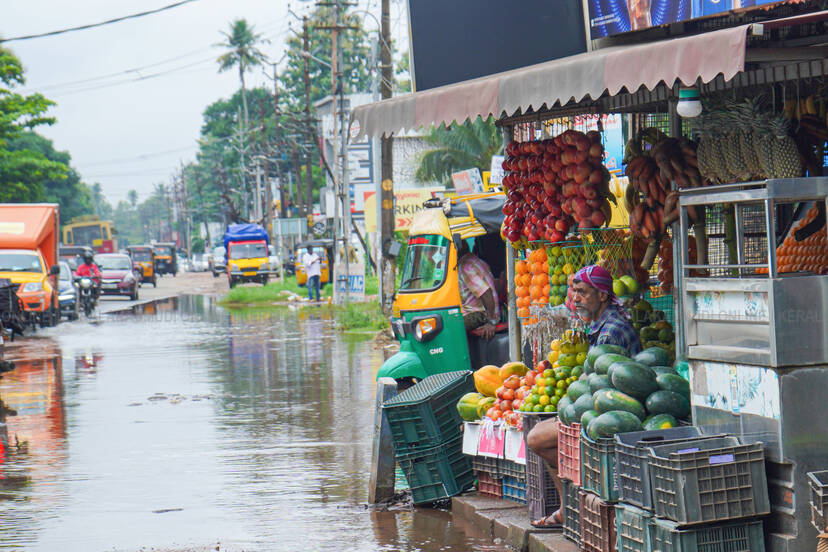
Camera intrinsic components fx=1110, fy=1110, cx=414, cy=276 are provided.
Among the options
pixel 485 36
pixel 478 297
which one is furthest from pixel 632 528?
pixel 478 297

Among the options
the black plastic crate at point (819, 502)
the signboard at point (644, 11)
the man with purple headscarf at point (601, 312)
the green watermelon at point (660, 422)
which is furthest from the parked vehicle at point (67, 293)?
the black plastic crate at point (819, 502)

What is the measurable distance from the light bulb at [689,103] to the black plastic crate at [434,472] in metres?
3.34

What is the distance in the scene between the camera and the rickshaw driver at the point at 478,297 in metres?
11.7

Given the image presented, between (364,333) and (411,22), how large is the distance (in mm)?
16450

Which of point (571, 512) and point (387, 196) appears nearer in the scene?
point (571, 512)

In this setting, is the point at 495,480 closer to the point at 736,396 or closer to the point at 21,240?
the point at 736,396

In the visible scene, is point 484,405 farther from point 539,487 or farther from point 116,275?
point 116,275

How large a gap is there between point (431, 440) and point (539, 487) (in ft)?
4.05

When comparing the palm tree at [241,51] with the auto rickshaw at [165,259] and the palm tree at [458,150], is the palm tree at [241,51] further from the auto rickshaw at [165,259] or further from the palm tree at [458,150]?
the palm tree at [458,150]

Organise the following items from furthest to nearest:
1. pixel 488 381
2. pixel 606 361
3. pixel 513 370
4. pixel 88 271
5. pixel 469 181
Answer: pixel 88 271 < pixel 469 181 < pixel 513 370 < pixel 488 381 < pixel 606 361

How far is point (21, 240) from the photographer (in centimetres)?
2947

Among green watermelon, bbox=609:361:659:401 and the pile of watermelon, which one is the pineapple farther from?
green watermelon, bbox=609:361:659:401

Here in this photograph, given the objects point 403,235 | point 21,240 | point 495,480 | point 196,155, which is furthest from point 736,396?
point 196,155

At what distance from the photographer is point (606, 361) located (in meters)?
6.89
